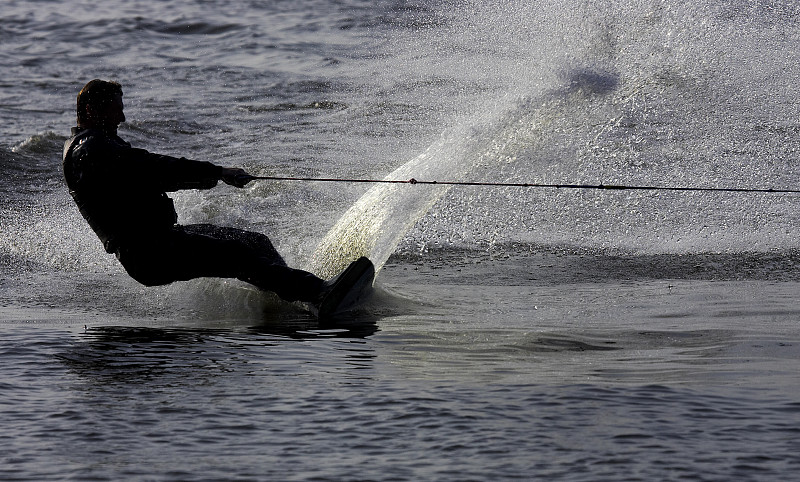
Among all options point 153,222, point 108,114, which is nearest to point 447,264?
point 153,222

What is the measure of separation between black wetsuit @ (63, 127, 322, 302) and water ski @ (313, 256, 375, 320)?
0.11 metres

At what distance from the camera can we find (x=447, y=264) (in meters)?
9.14

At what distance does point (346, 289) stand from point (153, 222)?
123 cm

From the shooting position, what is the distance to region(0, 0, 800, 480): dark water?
4.36m

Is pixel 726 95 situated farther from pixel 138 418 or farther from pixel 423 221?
pixel 138 418

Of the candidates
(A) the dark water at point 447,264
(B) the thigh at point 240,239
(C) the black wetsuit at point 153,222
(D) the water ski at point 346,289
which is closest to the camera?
(A) the dark water at point 447,264

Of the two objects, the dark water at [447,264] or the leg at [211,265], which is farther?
the leg at [211,265]

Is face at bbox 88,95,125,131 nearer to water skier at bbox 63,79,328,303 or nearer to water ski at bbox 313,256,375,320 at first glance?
water skier at bbox 63,79,328,303

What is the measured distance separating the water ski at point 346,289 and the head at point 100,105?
1.60 meters

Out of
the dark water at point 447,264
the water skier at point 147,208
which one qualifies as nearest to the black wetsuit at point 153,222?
the water skier at point 147,208

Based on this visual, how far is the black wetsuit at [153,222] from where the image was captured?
263 inches

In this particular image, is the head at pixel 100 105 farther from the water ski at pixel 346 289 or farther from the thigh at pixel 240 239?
the water ski at pixel 346 289

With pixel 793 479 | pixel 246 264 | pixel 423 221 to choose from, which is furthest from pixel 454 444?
pixel 423 221

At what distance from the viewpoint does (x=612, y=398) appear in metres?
4.80
